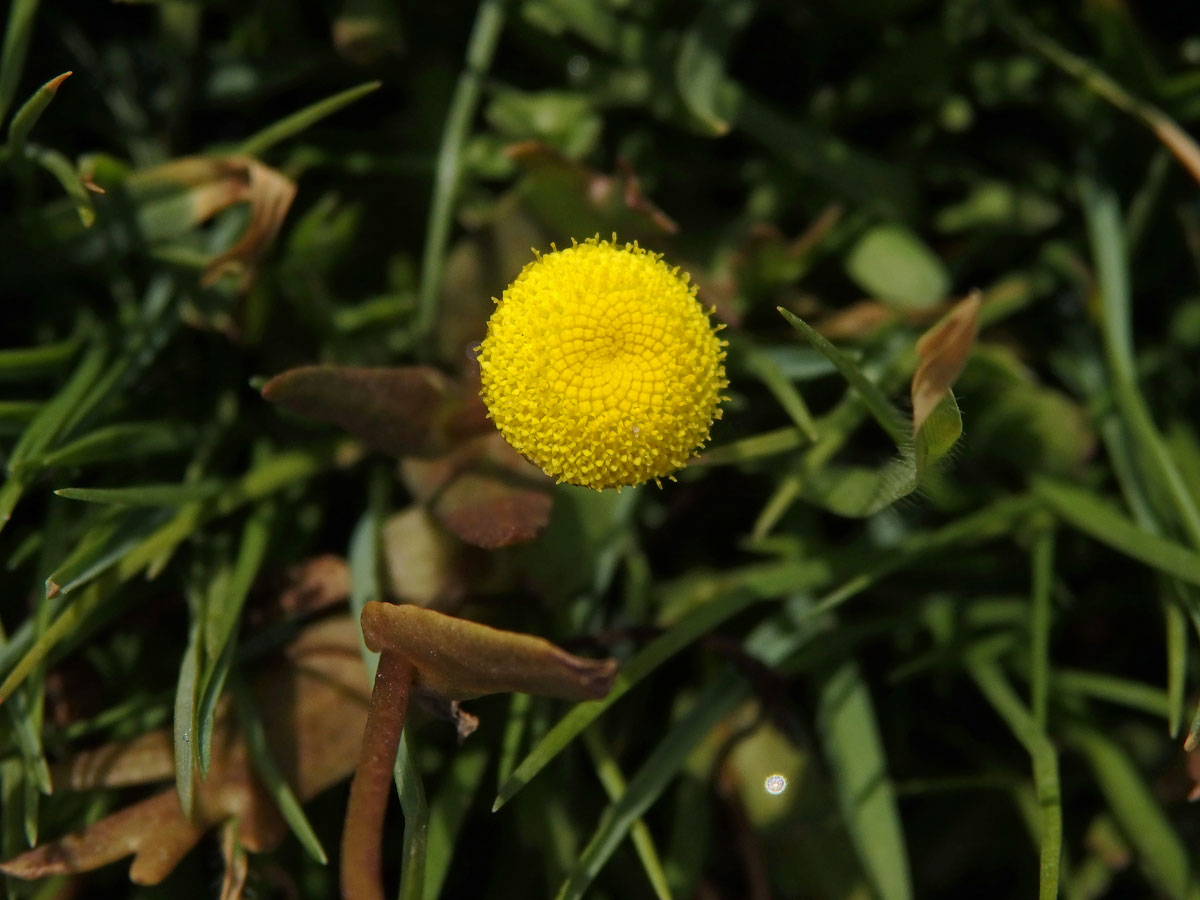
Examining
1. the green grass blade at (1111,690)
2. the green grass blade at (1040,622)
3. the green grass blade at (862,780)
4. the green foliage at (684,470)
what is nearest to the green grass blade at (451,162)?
the green foliage at (684,470)

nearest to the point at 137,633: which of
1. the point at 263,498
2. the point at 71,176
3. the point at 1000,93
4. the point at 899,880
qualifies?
the point at 263,498

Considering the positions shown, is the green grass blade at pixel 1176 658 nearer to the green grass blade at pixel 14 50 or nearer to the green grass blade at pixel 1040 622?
the green grass blade at pixel 1040 622

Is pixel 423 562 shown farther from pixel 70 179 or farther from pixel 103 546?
pixel 70 179

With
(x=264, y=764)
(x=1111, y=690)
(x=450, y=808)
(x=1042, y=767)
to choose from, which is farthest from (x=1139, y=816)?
(x=264, y=764)

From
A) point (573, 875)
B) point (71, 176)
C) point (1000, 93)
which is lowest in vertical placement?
point (573, 875)

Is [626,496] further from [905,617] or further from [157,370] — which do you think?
[157,370]

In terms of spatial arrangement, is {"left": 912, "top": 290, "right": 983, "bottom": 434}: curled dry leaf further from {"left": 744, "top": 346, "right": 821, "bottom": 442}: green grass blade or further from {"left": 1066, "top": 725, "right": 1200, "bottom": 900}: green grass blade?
{"left": 1066, "top": 725, "right": 1200, "bottom": 900}: green grass blade

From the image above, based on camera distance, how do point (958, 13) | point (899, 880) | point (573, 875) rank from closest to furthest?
point (573, 875) → point (899, 880) → point (958, 13)
